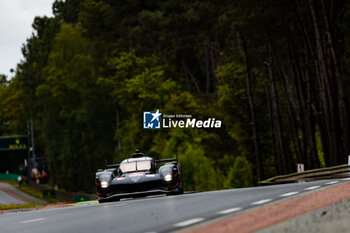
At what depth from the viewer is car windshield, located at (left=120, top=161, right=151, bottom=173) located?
23.9 metres

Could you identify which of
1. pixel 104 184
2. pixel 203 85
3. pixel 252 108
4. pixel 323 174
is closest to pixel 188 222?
pixel 104 184

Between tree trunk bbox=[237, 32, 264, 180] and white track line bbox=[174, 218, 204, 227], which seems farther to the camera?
tree trunk bbox=[237, 32, 264, 180]

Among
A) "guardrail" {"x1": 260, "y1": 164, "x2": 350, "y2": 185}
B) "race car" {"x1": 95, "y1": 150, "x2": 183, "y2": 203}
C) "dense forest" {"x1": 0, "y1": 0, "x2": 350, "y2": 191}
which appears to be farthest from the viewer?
"dense forest" {"x1": 0, "y1": 0, "x2": 350, "y2": 191}

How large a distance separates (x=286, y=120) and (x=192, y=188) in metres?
11.0

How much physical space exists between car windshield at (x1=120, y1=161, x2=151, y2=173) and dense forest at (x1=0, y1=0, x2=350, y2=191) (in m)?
13.2

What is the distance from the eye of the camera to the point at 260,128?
57.1 m

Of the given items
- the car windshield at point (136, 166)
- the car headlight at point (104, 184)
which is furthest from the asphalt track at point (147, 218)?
the car windshield at point (136, 166)

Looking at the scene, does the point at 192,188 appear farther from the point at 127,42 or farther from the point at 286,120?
the point at 127,42

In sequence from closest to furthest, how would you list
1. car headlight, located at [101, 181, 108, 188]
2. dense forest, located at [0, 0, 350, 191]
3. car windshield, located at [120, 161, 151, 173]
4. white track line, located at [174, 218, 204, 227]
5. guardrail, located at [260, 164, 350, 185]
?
white track line, located at [174, 218, 204, 227]
car headlight, located at [101, 181, 108, 188]
car windshield, located at [120, 161, 151, 173]
guardrail, located at [260, 164, 350, 185]
dense forest, located at [0, 0, 350, 191]

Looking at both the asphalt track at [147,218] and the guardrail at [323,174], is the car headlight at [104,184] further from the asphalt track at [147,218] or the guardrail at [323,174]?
the guardrail at [323,174]

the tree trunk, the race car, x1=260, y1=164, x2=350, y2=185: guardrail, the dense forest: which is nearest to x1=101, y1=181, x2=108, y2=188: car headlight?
the race car

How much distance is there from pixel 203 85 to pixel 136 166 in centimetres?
5898

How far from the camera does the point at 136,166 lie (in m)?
24.0

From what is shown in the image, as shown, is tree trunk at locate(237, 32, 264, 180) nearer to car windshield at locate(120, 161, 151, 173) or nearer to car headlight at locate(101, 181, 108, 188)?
car windshield at locate(120, 161, 151, 173)
